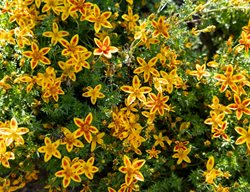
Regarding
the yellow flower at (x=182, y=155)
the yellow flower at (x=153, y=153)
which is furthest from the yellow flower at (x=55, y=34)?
the yellow flower at (x=182, y=155)

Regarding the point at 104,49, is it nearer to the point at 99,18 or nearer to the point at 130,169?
the point at 99,18

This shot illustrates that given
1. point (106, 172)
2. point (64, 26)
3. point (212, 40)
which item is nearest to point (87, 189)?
point (106, 172)

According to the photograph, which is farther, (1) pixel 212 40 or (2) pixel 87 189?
(1) pixel 212 40

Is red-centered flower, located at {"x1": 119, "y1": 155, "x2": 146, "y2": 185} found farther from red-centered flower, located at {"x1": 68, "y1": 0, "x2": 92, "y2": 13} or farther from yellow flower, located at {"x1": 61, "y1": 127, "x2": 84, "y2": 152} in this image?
red-centered flower, located at {"x1": 68, "y1": 0, "x2": 92, "y2": 13}

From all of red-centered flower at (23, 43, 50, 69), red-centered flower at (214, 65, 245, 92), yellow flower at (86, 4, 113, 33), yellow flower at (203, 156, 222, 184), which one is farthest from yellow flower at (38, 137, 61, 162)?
red-centered flower at (214, 65, 245, 92)

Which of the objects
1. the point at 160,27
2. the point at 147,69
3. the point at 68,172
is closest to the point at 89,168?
the point at 68,172

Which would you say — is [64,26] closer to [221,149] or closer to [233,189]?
[221,149]
